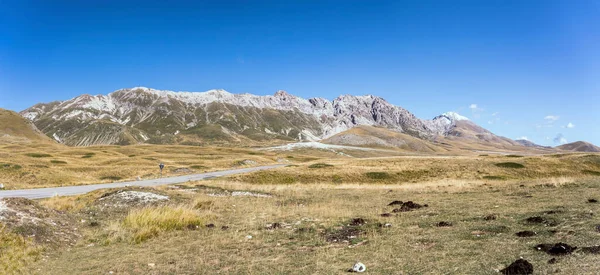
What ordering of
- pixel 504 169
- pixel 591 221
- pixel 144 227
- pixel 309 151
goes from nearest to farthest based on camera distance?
pixel 591 221 → pixel 144 227 → pixel 504 169 → pixel 309 151

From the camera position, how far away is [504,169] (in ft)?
184

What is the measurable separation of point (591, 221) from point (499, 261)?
629 cm

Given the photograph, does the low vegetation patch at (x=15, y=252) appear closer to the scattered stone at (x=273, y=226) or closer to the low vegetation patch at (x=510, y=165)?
the scattered stone at (x=273, y=226)

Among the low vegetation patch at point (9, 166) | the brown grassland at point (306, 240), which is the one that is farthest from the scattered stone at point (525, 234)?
the low vegetation patch at point (9, 166)

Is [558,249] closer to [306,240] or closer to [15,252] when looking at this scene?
[306,240]

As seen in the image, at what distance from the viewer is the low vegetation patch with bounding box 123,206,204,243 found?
16.0 metres

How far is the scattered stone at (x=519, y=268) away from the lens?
766cm

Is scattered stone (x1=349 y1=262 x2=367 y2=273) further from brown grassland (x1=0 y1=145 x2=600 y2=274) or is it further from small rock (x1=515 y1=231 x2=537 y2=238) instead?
small rock (x1=515 y1=231 x2=537 y2=238)

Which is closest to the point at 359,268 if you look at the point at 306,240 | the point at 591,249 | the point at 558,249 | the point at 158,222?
the point at 306,240

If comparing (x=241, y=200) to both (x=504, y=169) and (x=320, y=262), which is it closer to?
(x=320, y=262)

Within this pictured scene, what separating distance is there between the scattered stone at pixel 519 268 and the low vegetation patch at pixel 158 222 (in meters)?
14.2

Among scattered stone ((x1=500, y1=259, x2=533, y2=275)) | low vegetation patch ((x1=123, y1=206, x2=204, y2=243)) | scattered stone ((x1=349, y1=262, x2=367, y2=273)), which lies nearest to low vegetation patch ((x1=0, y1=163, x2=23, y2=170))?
low vegetation patch ((x1=123, y1=206, x2=204, y2=243))

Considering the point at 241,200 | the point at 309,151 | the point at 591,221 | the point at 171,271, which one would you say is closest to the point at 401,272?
the point at 171,271

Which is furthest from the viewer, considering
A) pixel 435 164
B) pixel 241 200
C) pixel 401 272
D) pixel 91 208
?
pixel 435 164
